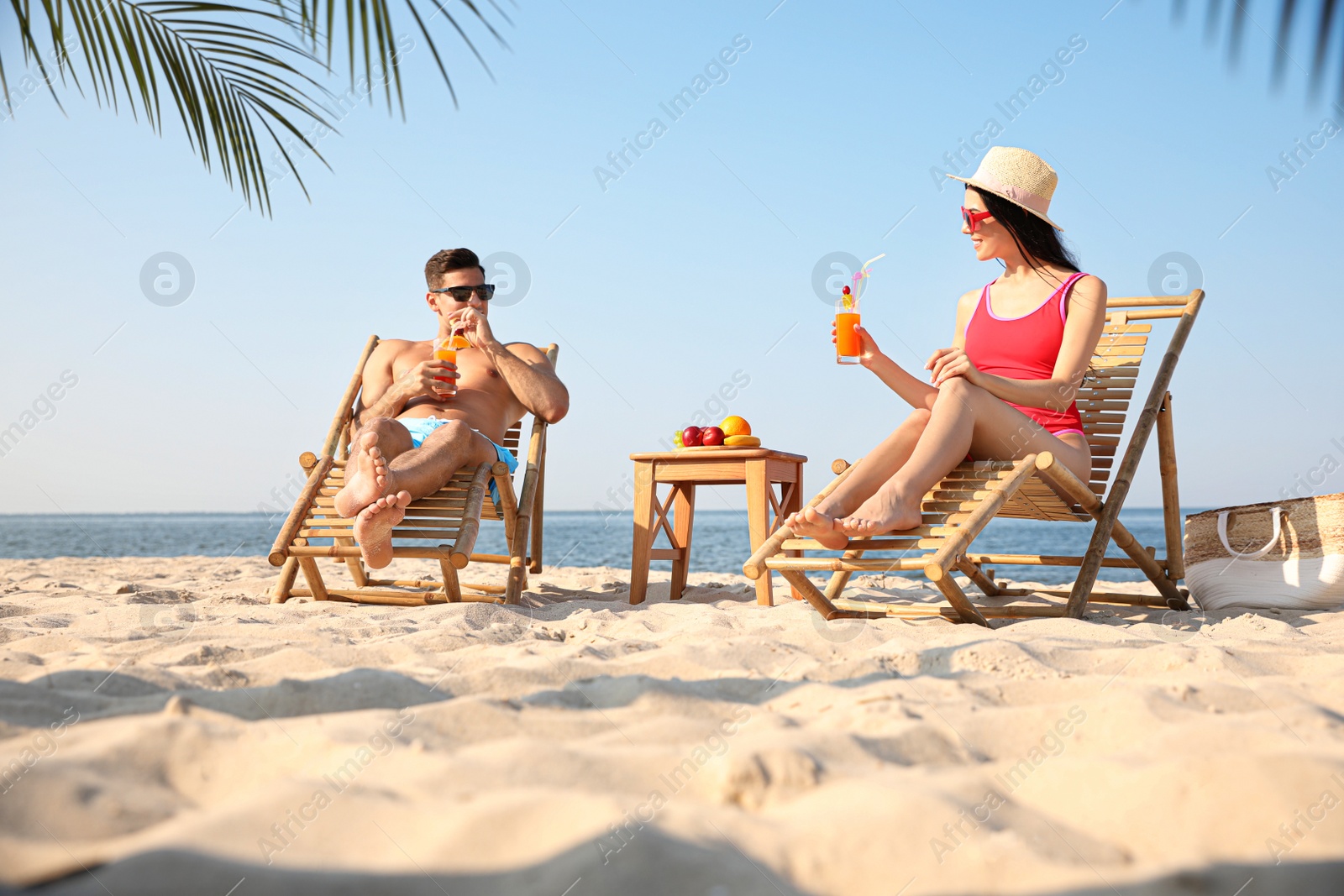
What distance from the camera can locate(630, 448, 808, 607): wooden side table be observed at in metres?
4.30

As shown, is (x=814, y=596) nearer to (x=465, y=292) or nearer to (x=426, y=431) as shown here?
(x=426, y=431)

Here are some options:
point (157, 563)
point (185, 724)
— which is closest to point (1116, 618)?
point (185, 724)

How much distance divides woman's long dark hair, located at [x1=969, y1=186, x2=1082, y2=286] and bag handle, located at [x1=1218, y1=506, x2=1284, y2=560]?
1.19m

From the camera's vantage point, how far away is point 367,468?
3.57 metres

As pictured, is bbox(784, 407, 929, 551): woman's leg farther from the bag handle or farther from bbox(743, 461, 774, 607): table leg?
the bag handle

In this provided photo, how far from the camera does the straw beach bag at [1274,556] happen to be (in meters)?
3.51

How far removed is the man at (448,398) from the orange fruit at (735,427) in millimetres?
852

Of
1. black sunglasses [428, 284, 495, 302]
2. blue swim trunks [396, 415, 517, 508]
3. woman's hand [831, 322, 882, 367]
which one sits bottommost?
blue swim trunks [396, 415, 517, 508]

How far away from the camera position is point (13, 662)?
2.14m

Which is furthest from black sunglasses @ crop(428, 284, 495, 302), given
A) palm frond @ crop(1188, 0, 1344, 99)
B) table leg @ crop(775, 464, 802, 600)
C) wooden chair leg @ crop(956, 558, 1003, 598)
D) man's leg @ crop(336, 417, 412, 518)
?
palm frond @ crop(1188, 0, 1344, 99)

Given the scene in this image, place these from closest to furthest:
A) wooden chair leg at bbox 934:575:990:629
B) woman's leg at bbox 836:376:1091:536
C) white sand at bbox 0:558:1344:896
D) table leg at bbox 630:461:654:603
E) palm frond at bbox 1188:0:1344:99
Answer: palm frond at bbox 1188:0:1344:99, white sand at bbox 0:558:1344:896, wooden chair leg at bbox 934:575:990:629, woman's leg at bbox 836:376:1091:536, table leg at bbox 630:461:654:603

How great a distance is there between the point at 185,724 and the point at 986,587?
3633 mm

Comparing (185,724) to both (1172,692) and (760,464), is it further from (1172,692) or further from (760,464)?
(760,464)

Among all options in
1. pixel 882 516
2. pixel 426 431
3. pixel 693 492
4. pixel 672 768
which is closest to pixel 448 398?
pixel 426 431
